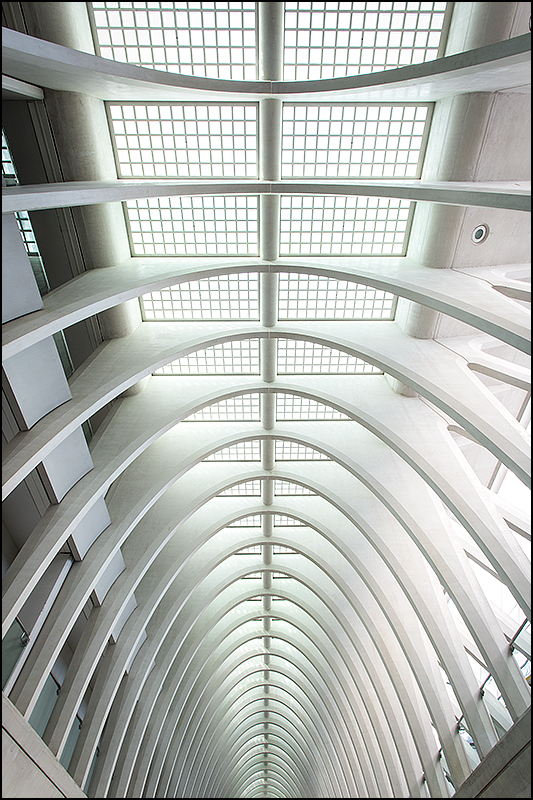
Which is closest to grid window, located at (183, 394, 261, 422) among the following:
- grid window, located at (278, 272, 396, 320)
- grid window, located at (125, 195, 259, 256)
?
grid window, located at (278, 272, 396, 320)

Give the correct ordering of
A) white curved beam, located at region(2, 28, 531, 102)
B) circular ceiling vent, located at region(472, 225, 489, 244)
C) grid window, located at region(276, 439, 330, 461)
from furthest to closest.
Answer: grid window, located at region(276, 439, 330, 461)
circular ceiling vent, located at region(472, 225, 489, 244)
white curved beam, located at region(2, 28, 531, 102)

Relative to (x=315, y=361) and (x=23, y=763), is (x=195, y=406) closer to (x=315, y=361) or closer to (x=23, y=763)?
(x=315, y=361)

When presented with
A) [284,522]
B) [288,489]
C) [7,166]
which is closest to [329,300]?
[7,166]

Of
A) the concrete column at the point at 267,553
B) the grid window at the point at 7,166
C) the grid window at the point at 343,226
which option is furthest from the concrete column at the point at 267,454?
the grid window at the point at 7,166

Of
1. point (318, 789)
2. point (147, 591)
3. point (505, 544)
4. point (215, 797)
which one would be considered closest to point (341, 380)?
point (505, 544)

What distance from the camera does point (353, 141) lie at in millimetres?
13867

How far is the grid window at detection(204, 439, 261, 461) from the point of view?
2256cm

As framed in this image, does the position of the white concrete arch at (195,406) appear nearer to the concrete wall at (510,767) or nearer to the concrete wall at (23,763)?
the concrete wall at (23,763)

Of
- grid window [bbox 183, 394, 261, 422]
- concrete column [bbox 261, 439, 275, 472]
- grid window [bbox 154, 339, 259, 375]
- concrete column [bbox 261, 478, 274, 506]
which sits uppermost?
grid window [bbox 154, 339, 259, 375]

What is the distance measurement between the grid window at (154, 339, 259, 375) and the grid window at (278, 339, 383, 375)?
1.12m

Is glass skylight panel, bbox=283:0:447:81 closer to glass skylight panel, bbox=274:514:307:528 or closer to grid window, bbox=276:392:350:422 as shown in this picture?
grid window, bbox=276:392:350:422

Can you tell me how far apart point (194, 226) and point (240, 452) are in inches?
433

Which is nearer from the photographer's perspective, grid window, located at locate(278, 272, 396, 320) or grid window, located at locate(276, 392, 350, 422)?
grid window, located at locate(278, 272, 396, 320)

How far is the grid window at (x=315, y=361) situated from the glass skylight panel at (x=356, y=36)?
29.0 feet
